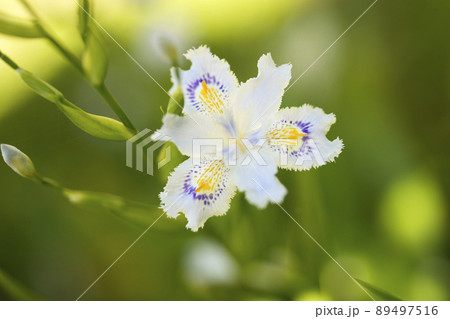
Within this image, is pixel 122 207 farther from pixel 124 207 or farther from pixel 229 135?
pixel 229 135

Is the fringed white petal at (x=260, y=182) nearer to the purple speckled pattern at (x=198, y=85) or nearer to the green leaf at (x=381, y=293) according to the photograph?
the purple speckled pattern at (x=198, y=85)

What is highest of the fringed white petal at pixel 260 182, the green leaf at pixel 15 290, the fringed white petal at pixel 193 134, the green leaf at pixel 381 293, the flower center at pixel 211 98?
the flower center at pixel 211 98

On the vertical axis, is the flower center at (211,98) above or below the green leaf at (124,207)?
above

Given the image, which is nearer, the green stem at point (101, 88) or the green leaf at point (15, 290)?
the green stem at point (101, 88)

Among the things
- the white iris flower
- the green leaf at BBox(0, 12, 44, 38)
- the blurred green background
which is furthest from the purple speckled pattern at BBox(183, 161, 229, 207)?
the green leaf at BBox(0, 12, 44, 38)

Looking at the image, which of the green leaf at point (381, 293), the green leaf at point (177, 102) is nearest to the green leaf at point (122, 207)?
the green leaf at point (177, 102)
